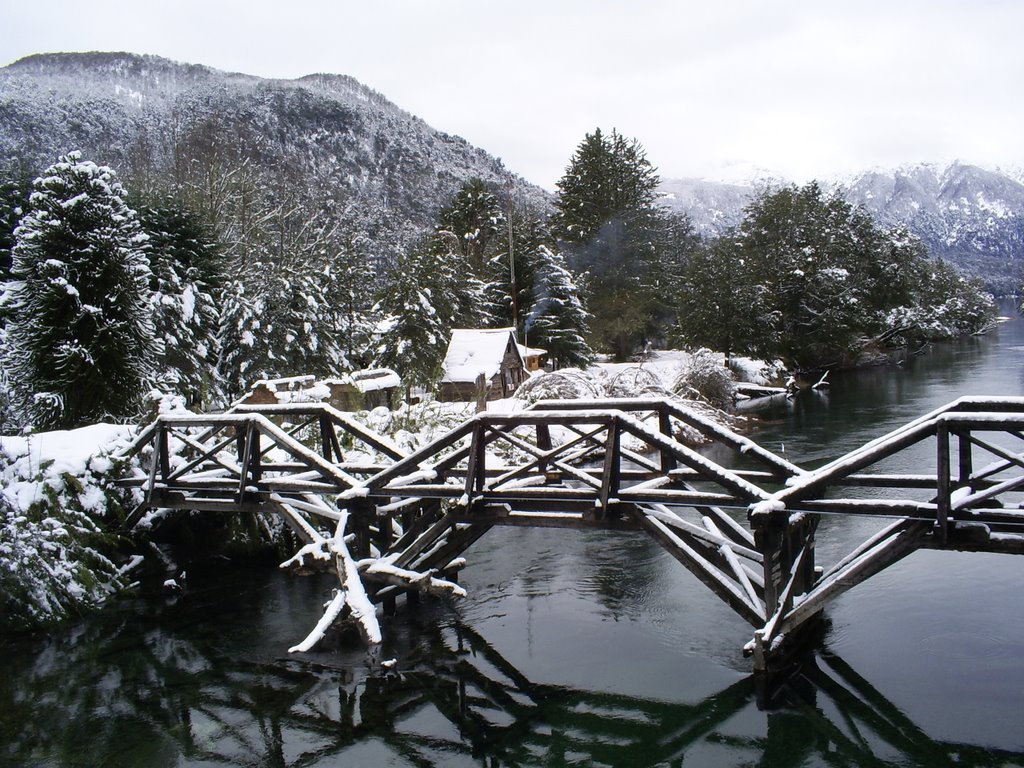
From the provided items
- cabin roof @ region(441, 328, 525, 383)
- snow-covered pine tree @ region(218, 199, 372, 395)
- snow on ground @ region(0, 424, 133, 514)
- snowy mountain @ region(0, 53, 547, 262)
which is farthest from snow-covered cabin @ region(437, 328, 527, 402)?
snowy mountain @ region(0, 53, 547, 262)

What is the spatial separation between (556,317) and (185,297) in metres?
21.2

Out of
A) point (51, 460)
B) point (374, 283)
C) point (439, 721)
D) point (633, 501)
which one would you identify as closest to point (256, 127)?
point (374, 283)

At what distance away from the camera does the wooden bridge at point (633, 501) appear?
26.7 ft

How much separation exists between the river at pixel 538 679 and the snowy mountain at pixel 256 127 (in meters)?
70.8

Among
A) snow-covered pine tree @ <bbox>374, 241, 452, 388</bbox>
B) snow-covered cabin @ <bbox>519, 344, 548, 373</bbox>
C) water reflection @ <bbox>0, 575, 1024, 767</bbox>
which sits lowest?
water reflection @ <bbox>0, 575, 1024, 767</bbox>

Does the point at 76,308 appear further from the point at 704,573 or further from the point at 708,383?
the point at 708,383

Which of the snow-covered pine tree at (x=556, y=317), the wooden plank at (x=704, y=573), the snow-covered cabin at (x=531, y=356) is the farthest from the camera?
the snow-covered pine tree at (x=556, y=317)

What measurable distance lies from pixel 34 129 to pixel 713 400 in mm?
104129

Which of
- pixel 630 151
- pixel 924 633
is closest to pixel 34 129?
pixel 630 151

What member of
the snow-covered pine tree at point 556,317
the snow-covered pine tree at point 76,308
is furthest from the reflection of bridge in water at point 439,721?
the snow-covered pine tree at point 556,317

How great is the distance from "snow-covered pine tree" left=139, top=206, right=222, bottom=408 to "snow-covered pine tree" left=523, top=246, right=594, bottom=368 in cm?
1768

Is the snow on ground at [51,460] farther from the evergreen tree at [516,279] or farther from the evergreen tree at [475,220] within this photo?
the evergreen tree at [475,220]

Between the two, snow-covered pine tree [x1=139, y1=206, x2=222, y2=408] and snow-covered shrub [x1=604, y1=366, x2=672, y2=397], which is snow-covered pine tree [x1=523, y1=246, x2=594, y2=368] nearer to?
snow-covered shrub [x1=604, y1=366, x2=672, y2=397]

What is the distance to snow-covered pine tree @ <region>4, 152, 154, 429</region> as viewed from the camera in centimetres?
1936
